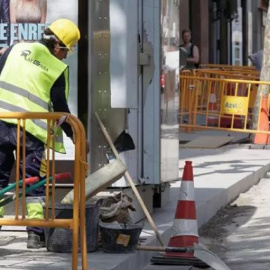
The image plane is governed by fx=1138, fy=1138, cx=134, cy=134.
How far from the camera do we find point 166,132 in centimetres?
1008

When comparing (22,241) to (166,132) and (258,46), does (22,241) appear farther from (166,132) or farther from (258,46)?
(258,46)

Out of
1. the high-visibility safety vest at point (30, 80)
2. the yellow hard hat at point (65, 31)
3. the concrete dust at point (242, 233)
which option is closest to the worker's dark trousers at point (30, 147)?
the high-visibility safety vest at point (30, 80)

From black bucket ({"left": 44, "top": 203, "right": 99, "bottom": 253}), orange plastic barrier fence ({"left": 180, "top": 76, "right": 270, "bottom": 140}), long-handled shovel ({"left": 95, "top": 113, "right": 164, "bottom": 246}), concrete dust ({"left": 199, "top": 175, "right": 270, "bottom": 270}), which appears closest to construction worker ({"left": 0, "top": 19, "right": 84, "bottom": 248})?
black bucket ({"left": 44, "top": 203, "right": 99, "bottom": 253})

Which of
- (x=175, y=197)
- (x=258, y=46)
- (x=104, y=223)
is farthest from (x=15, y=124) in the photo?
(x=258, y=46)

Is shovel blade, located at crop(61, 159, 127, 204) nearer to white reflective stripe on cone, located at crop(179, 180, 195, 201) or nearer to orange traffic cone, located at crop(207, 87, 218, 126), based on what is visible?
white reflective stripe on cone, located at crop(179, 180, 195, 201)

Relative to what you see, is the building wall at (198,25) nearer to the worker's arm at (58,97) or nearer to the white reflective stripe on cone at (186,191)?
the white reflective stripe on cone at (186,191)

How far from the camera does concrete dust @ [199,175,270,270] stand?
30.2 feet

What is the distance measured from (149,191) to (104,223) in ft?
5.70

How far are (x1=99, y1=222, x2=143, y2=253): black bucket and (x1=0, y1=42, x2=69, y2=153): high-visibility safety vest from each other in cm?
66

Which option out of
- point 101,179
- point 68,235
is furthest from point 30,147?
point 68,235

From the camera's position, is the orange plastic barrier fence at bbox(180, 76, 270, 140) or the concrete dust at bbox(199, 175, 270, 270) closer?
the concrete dust at bbox(199, 175, 270, 270)

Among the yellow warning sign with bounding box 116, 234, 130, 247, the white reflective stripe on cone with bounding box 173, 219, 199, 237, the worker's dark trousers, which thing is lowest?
the white reflective stripe on cone with bounding box 173, 219, 199, 237

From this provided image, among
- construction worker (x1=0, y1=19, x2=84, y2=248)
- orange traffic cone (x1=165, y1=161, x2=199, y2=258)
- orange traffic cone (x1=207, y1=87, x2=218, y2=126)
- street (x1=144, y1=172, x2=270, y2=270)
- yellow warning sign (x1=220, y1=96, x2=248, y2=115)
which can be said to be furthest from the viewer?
orange traffic cone (x1=207, y1=87, x2=218, y2=126)

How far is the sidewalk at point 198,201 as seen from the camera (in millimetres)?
7637
